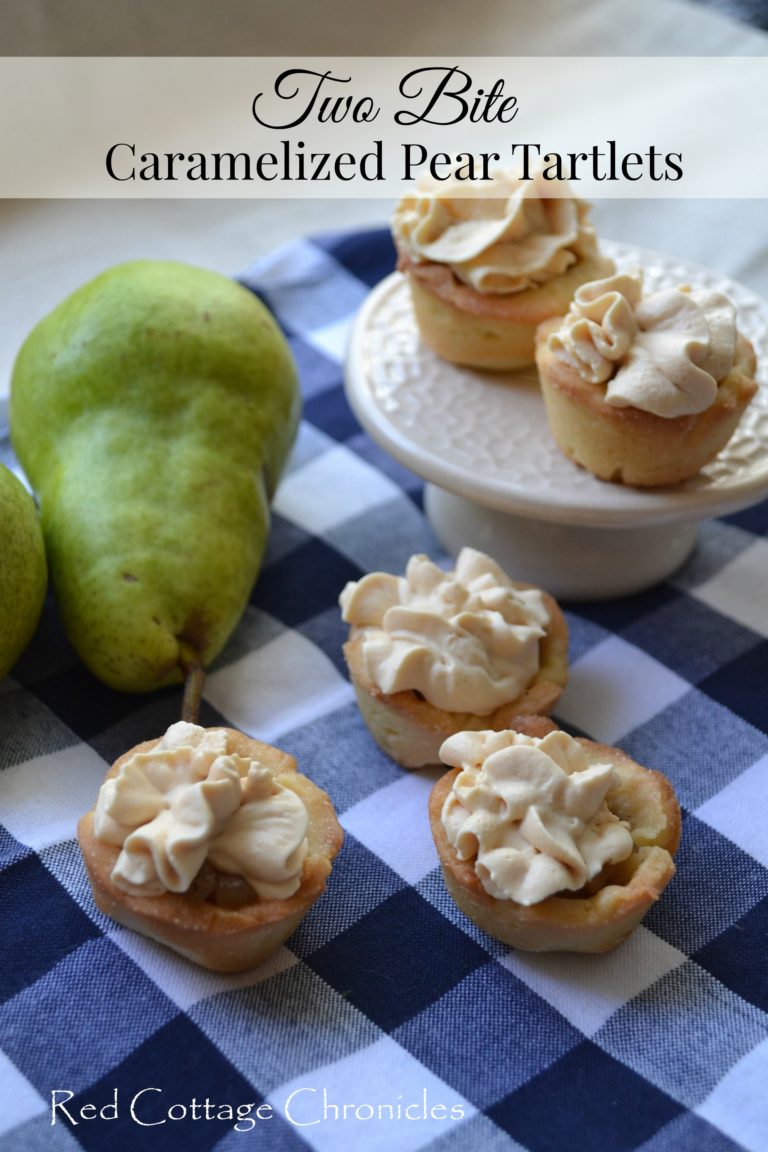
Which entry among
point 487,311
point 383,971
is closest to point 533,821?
point 383,971

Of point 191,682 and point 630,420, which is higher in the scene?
point 630,420

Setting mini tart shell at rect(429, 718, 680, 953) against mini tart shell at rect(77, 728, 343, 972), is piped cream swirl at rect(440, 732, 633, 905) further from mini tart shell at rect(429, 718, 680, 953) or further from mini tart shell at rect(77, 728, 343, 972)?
Answer: mini tart shell at rect(77, 728, 343, 972)

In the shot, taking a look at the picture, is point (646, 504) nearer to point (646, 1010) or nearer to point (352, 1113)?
point (646, 1010)

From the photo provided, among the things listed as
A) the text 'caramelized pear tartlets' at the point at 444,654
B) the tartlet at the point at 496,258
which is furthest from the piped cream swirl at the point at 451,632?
the tartlet at the point at 496,258

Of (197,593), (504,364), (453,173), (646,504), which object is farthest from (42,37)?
(646,504)

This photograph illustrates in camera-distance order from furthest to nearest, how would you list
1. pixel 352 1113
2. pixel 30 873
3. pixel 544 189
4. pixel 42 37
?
1. pixel 42 37
2. pixel 544 189
3. pixel 30 873
4. pixel 352 1113

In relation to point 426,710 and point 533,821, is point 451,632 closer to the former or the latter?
point 426,710
